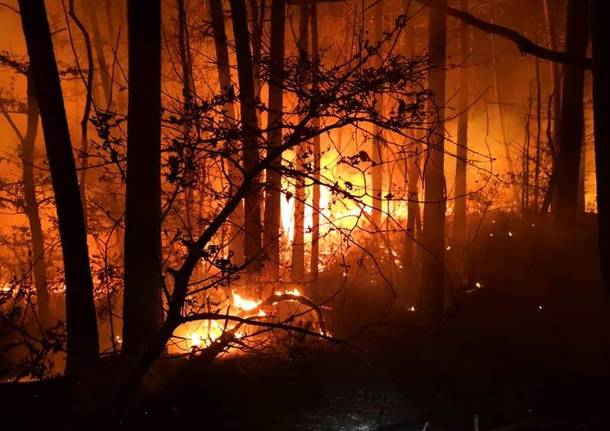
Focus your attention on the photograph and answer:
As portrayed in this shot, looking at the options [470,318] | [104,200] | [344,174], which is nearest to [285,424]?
[470,318]

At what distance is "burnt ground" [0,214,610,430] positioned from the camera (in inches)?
228

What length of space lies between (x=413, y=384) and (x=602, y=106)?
202 inches

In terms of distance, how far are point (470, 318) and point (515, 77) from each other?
21975 mm

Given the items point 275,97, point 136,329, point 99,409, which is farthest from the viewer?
point 275,97

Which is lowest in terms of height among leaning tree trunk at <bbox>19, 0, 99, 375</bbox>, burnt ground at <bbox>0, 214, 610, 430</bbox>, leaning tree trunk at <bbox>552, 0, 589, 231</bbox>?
burnt ground at <bbox>0, 214, 610, 430</bbox>

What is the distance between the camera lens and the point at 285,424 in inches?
235

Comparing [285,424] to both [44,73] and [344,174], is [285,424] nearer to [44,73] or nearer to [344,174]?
[44,73]

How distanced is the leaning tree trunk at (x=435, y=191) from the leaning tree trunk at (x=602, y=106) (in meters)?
3.14

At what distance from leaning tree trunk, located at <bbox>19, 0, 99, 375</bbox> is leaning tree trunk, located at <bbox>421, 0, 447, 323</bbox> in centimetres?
681

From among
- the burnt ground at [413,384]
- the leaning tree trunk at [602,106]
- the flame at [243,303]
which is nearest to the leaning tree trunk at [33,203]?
the flame at [243,303]

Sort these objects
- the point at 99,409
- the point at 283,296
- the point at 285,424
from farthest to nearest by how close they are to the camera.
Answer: the point at 283,296, the point at 285,424, the point at 99,409

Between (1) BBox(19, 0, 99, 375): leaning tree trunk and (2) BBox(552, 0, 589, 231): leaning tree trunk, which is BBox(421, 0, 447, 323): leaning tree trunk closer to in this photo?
(2) BBox(552, 0, 589, 231): leaning tree trunk

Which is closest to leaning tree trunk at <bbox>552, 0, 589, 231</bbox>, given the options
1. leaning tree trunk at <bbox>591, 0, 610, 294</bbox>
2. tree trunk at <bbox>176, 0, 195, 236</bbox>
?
leaning tree trunk at <bbox>591, 0, 610, 294</bbox>

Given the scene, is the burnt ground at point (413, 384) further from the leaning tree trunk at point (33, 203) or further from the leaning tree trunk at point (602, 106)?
the leaning tree trunk at point (33, 203)
